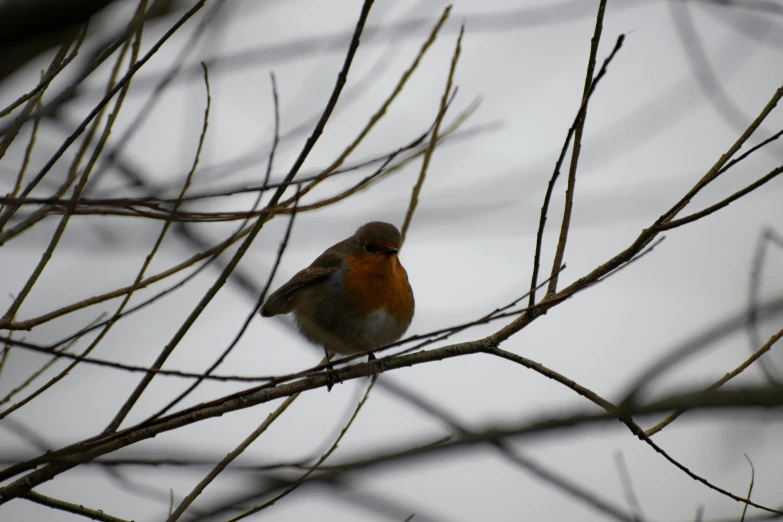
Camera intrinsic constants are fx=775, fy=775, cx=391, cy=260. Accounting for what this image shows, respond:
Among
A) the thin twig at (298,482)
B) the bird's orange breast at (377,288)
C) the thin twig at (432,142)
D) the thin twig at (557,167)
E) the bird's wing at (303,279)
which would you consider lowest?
the thin twig at (298,482)

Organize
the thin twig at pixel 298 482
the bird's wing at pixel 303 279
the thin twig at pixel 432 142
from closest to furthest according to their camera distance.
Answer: the thin twig at pixel 298 482
the thin twig at pixel 432 142
the bird's wing at pixel 303 279

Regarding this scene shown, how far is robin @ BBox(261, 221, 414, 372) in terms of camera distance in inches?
203

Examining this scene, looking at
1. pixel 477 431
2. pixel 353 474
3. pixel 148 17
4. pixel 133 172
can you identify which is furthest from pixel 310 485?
pixel 133 172

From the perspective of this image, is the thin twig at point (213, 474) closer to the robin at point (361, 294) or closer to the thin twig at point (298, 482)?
the thin twig at point (298, 482)

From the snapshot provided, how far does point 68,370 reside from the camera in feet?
8.25

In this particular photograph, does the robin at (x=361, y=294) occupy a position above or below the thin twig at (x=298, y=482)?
above

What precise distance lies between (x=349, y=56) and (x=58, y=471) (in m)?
1.55

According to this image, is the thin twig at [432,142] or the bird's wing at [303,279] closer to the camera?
the thin twig at [432,142]

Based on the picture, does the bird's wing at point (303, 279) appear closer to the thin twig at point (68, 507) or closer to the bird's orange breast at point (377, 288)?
the bird's orange breast at point (377, 288)

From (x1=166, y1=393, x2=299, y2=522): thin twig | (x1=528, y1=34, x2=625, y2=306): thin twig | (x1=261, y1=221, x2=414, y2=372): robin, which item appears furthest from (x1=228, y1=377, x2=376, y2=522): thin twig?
(x1=261, y1=221, x2=414, y2=372): robin

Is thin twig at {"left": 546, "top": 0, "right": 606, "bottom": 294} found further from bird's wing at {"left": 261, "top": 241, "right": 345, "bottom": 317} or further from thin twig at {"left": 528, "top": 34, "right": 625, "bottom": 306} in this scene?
bird's wing at {"left": 261, "top": 241, "right": 345, "bottom": 317}

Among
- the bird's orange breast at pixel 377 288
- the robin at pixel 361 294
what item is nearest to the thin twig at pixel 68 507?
the robin at pixel 361 294

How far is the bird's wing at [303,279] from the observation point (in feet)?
18.1

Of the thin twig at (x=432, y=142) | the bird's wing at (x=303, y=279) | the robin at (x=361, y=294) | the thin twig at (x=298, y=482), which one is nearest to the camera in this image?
the thin twig at (x=298, y=482)
